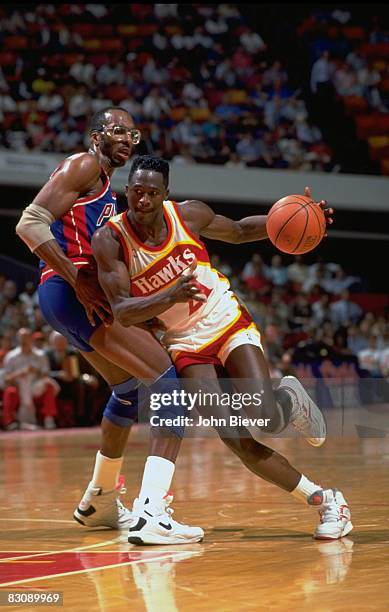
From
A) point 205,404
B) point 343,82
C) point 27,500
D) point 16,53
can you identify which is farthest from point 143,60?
point 205,404

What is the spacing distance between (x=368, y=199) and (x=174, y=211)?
46.7 ft

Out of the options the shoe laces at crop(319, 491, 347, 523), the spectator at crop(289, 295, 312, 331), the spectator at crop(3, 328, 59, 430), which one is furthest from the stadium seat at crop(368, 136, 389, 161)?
the shoe laces at crop(319, 491, 347, 523)

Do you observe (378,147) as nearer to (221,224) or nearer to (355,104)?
(355,104)

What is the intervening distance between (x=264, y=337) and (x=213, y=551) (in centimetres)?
1048

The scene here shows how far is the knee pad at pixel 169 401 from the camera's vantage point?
17.3ft

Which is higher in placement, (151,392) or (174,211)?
(174,211)

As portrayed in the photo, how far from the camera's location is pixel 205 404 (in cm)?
531

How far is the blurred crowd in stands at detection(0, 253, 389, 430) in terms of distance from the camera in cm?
1362

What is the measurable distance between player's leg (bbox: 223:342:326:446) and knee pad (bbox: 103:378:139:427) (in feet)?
2.18

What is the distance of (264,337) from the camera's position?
50.2ft

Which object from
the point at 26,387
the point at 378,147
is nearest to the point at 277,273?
the point at 378,147

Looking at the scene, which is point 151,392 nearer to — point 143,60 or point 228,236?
point 228,236

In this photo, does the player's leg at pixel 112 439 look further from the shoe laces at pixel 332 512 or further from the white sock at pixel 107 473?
the shoe laces at pixel 332 512

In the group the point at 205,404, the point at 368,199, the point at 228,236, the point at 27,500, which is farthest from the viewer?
the point at 368,199
